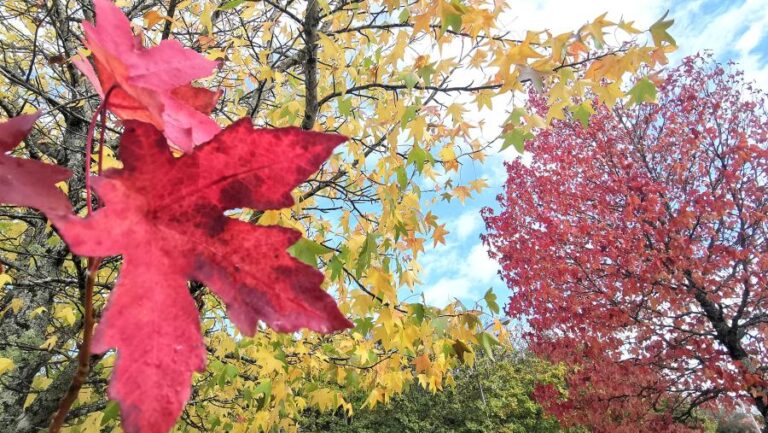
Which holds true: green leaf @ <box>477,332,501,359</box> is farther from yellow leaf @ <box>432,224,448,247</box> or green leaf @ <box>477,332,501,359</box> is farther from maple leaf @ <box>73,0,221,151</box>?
maple leaf @ <box>73,0,221,151</box>

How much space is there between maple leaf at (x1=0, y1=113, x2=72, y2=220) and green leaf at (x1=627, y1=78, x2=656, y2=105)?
2.18 meters

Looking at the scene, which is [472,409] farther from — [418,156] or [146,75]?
[146,75]

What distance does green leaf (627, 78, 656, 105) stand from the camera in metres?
1.95

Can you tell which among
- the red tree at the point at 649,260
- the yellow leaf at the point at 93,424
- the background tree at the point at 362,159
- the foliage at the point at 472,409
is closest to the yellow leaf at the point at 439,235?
the background tree at the point at 362,159

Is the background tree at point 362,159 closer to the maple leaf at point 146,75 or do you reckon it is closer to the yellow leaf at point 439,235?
the yellow leaf at point 439,235

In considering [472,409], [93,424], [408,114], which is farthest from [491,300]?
[472,409]

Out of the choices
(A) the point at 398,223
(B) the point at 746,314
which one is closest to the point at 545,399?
(B) the point at 746,314

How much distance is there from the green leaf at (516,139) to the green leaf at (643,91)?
49 centimetres

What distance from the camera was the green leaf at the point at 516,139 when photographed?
2.03 m

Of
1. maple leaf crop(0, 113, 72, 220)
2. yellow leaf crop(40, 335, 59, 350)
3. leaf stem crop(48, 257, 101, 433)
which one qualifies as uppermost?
yellow leaf crop(40, 335, 59, 350)

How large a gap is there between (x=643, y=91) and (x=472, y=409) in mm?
10640

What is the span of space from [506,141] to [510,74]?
1.06ft

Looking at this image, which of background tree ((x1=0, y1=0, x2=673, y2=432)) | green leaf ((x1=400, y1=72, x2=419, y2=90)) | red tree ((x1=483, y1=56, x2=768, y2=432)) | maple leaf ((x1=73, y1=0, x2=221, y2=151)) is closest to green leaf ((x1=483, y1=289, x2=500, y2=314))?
background tree ((x1=0, y1=0, x2=673, y2=432))

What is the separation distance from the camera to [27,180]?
38 cm
